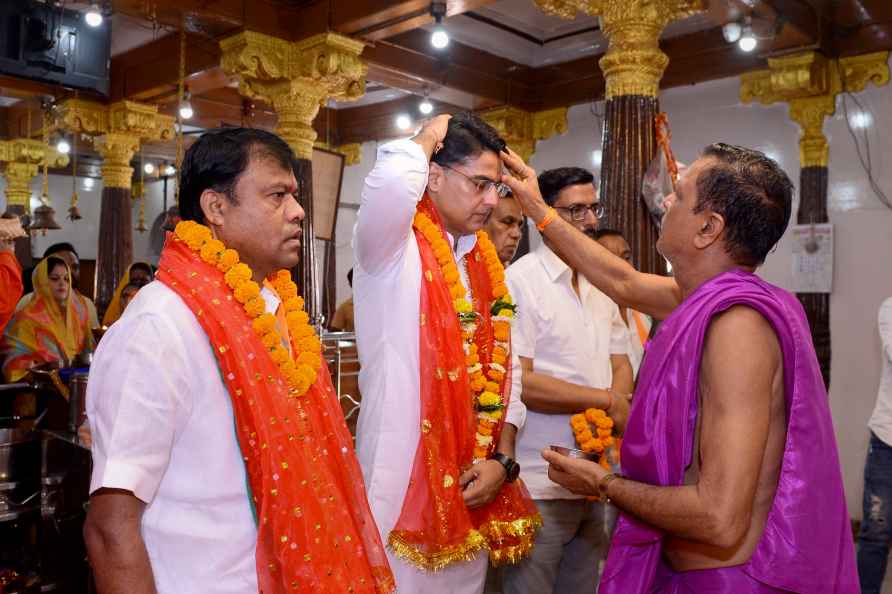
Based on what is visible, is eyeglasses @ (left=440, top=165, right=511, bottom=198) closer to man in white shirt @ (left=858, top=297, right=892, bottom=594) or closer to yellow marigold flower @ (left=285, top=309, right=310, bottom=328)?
yellow marigold flower @ (left=285, top=309, right=310, bottom=328)

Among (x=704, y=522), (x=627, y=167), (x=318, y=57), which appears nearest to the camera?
(x=704, y=522)

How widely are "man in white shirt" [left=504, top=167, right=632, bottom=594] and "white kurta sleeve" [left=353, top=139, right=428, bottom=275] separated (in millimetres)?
740

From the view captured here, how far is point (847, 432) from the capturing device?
627cm

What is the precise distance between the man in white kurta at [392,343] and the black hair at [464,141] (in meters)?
0.15

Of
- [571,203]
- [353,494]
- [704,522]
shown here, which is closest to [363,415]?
[353,494]

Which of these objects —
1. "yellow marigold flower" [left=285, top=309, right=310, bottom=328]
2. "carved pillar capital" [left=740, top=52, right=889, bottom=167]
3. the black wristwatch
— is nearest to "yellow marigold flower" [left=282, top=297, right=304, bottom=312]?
"yellow marigold flower" [left=285, top=309, right=310, bottom=328]

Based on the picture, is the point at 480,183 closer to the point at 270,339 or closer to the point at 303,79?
the point at 270,339

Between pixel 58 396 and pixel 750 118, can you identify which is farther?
pixel 750 118

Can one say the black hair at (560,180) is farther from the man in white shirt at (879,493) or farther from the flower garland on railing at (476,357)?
the man in white shirt at (879,493)

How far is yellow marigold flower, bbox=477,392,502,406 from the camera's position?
199 cm

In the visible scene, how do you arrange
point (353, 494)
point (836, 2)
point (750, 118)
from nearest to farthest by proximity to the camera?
point (353, 494) < point (836, 2) < point (750, 118)

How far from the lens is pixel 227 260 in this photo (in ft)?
4.76

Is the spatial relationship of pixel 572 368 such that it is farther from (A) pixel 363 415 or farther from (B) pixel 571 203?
(A) pixel 363 415

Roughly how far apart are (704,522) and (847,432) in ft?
18.6
